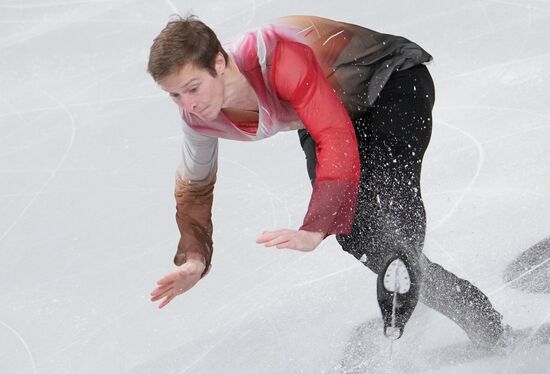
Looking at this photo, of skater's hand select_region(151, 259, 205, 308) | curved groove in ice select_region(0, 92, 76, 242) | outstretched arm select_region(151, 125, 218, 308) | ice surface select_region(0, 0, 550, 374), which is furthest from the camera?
curved groove in ice select_region(0, 92, 76, 242)

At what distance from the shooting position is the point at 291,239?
221 centimetres

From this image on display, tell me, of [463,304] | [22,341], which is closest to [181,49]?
[463,304]

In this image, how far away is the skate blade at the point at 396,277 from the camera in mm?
2430

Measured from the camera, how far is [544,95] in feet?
13.6

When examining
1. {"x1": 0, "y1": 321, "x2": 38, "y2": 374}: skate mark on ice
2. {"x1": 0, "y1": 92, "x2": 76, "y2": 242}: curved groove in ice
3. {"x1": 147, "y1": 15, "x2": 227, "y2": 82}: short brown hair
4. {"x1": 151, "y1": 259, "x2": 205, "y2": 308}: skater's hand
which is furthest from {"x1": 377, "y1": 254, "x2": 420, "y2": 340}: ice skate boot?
{"x1": 0, "y1": 92, "x2": 76, "y2": 242}: curved groove in ice

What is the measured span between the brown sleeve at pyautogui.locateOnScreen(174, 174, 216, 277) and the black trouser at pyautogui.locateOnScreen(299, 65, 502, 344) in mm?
325

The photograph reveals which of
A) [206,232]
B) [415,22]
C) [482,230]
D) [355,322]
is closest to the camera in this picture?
[206,232]

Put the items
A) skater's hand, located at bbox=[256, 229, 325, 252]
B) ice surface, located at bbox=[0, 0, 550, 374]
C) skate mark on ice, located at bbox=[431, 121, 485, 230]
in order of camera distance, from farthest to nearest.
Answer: skate mark on ice, located at bbox=[431, 121, 485, 230]
ice surface, located at bbox=[0, 0, 550, 374]
skater's hand, located at bbox=[256, 229, 325, 252]

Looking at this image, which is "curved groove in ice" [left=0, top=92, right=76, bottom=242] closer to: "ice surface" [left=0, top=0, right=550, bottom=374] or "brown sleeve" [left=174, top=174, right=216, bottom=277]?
"ice surface" [left=0, top=0, right=550, bottom=374]

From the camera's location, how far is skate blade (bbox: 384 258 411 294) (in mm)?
2430

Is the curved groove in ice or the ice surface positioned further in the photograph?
the curved groove in ice

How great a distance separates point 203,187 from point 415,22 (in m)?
2.35

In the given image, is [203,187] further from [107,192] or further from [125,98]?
[125,98]

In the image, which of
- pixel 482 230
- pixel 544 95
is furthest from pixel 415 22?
pixel 482 230
